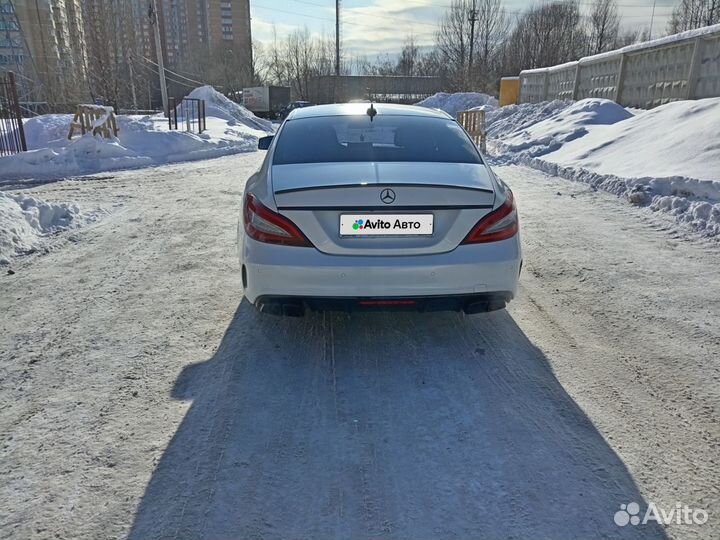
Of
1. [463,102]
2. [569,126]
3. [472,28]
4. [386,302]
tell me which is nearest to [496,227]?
[386,302]

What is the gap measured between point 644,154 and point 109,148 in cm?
1294

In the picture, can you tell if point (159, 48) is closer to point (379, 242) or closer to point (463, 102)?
point (463, 102)

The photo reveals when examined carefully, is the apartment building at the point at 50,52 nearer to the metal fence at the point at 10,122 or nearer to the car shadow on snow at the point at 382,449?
the metal fence at the point at 10,122

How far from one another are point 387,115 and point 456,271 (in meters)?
1.76

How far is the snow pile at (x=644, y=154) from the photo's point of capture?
6.31 m

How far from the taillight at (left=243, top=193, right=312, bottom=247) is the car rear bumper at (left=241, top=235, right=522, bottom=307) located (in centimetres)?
4

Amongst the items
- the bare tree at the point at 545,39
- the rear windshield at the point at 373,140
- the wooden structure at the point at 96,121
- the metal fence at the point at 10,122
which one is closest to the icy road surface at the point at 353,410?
the rear windshield at the point at 373,140

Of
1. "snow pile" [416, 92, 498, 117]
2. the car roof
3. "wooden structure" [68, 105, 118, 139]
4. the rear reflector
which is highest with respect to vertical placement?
"snow pile" [416, 92, 498, 117]

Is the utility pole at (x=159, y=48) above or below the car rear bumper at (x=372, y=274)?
above

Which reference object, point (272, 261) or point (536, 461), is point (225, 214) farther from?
point (536, 461)

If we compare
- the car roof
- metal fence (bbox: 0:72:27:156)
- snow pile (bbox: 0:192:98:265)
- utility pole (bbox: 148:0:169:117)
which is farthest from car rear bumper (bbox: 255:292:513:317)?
utility pole (bbox: 148:0:169:117)

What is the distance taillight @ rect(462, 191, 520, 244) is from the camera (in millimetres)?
2836

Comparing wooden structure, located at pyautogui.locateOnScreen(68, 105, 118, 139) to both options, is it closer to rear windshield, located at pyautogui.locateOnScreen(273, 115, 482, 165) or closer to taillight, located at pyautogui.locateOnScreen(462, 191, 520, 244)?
rear windshield, located at pyautogui.locateOnScreen(273, 115, 482, 165)

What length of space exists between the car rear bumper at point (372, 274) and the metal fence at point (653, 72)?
12312mm
